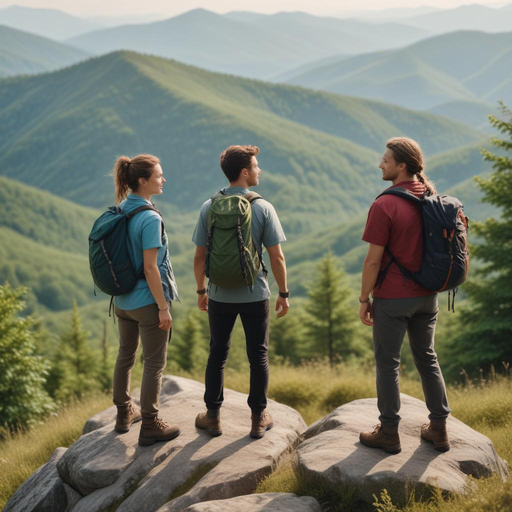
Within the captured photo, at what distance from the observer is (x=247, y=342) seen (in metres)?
5.61

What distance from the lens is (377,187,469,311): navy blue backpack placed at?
479cm

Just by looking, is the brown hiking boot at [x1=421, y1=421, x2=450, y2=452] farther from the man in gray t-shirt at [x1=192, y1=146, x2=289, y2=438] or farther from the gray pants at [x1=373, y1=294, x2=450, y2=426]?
the man in gray t-shirt at [x1=192, y1=146, x2=289, y2=438]

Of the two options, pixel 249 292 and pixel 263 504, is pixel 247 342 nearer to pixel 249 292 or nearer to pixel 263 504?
pixel 249 292

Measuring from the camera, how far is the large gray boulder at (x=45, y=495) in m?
6.27

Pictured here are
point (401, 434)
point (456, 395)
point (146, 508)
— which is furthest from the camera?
point (456, 395)

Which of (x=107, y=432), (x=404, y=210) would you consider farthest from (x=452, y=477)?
(x=107, y=432)

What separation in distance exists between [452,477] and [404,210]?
2337 mm

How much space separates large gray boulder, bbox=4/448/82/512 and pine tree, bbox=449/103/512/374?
13111 mm

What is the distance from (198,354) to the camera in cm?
3516

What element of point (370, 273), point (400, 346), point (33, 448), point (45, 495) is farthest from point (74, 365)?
point (370, 273)

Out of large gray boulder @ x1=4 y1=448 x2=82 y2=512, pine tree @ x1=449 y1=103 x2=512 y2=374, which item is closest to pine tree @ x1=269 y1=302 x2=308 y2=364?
pine tree @ x1=449 y1=103 x2=512 y2=374

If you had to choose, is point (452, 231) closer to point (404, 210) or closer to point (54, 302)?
point (404, 210)

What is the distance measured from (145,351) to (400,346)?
2.50m

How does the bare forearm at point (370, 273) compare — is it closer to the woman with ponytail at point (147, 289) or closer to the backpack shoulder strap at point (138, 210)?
the woman with ponytail at point (147, 289)
